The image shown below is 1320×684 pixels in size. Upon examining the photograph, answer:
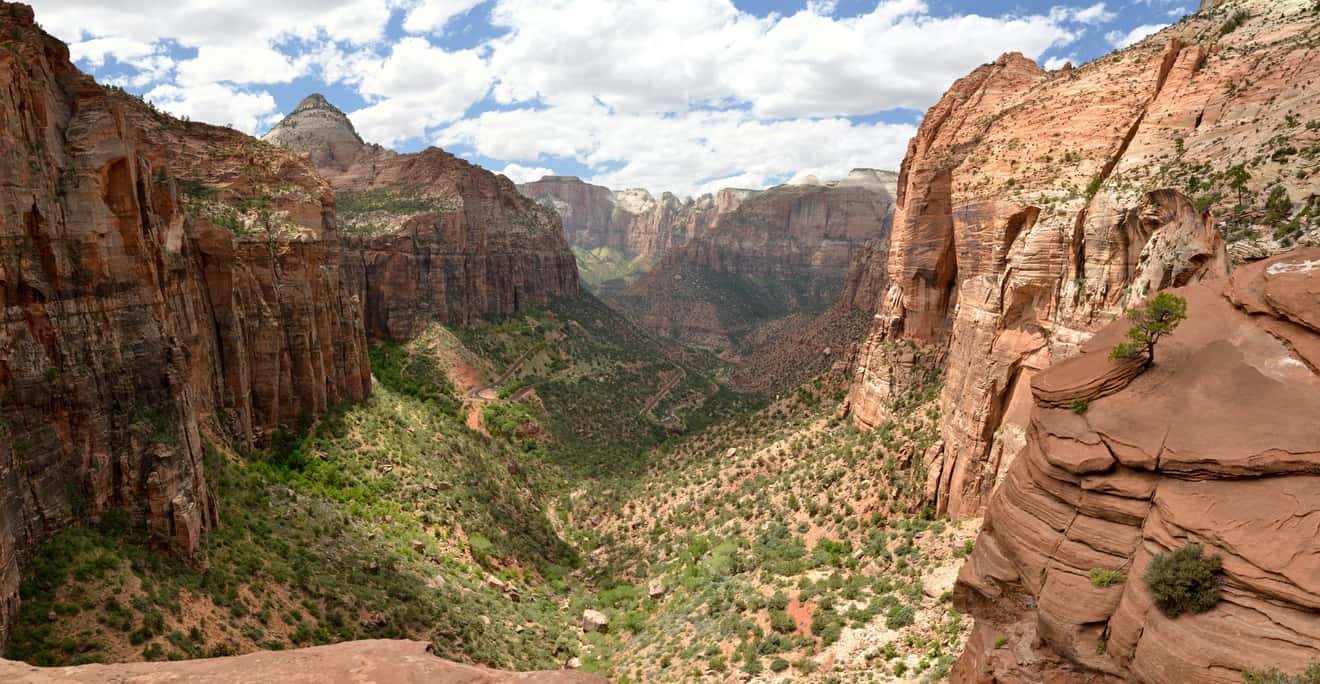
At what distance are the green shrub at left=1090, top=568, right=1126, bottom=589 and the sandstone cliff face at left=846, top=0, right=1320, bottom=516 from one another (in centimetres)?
1143

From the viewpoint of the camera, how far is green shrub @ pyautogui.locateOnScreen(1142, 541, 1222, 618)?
1155 cm

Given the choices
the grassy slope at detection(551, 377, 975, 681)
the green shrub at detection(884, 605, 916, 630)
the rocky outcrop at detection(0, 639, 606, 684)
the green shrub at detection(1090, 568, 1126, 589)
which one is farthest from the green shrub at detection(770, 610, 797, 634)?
the rocky outcrop at detection(0, 639, 606, 684)

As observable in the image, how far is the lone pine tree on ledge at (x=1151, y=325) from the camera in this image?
1559 centimetres

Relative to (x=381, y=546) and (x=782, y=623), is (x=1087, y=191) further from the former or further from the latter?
(x=381, y=546)

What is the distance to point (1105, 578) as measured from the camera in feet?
43.9

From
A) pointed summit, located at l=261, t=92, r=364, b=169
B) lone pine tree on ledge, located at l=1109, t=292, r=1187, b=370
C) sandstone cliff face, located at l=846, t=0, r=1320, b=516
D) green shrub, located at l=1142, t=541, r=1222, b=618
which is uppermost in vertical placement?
pointed summit, located at l=261, t=92, r=364, b=169

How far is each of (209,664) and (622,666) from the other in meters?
23.3

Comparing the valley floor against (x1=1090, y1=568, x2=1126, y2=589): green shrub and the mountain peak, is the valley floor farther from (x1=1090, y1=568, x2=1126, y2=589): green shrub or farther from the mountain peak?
the mountain peak

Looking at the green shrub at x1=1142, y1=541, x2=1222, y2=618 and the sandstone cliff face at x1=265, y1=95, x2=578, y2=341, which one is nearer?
the green shrub at x1=1142, y1=541, x2=1222, y2=618

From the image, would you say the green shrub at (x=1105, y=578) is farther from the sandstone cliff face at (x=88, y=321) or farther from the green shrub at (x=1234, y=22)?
the green shrub at (x=1234, y=22)

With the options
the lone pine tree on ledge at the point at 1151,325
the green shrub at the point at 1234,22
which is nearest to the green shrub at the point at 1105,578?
the lone pine tree on ledge at the point at 1151,325

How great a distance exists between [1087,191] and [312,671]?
32.7m

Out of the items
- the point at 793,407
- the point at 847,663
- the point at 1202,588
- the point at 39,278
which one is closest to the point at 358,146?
the point at 793,407

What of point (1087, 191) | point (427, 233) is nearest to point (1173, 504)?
point (1087, 191)
